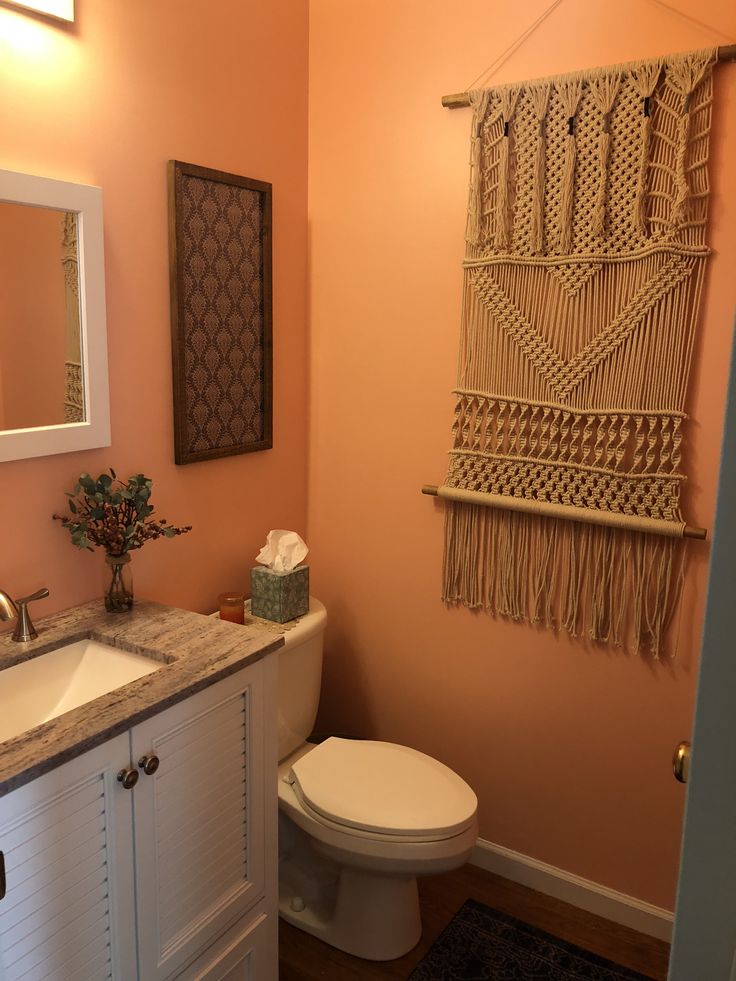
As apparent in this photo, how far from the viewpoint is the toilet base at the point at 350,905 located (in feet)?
6.37

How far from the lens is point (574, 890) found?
2.12 m

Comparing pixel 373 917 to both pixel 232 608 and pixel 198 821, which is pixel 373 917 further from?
pixel 232 608

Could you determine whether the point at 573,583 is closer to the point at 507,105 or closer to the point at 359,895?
the point at 359,895

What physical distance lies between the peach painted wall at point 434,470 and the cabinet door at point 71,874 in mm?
1109

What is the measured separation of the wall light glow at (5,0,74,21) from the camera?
4.81 feet

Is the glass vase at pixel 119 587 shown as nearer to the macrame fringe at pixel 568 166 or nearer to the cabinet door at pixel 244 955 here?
the cabinet door at pixel 244 955

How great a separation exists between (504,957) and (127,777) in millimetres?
1178

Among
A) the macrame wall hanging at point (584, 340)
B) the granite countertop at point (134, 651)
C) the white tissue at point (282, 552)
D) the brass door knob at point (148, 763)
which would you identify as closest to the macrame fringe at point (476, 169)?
the macrame wall hanging at point (584, 340)

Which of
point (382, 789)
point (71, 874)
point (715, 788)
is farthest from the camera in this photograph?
point (382, 789)

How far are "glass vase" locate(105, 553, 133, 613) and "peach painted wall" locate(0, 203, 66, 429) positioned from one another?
0.32 m

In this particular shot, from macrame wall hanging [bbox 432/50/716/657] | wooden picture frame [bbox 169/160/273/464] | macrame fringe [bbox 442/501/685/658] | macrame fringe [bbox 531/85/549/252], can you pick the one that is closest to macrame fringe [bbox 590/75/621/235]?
macrame wall hanging [bbox 432/50/716/657]

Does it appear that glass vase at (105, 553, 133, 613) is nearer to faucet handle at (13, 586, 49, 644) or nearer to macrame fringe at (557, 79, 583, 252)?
faucet handle at (13, 586, 49, 644)

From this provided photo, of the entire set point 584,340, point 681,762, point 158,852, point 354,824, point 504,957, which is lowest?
point 504,957

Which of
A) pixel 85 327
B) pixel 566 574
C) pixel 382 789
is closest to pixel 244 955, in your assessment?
pixel 382 789
